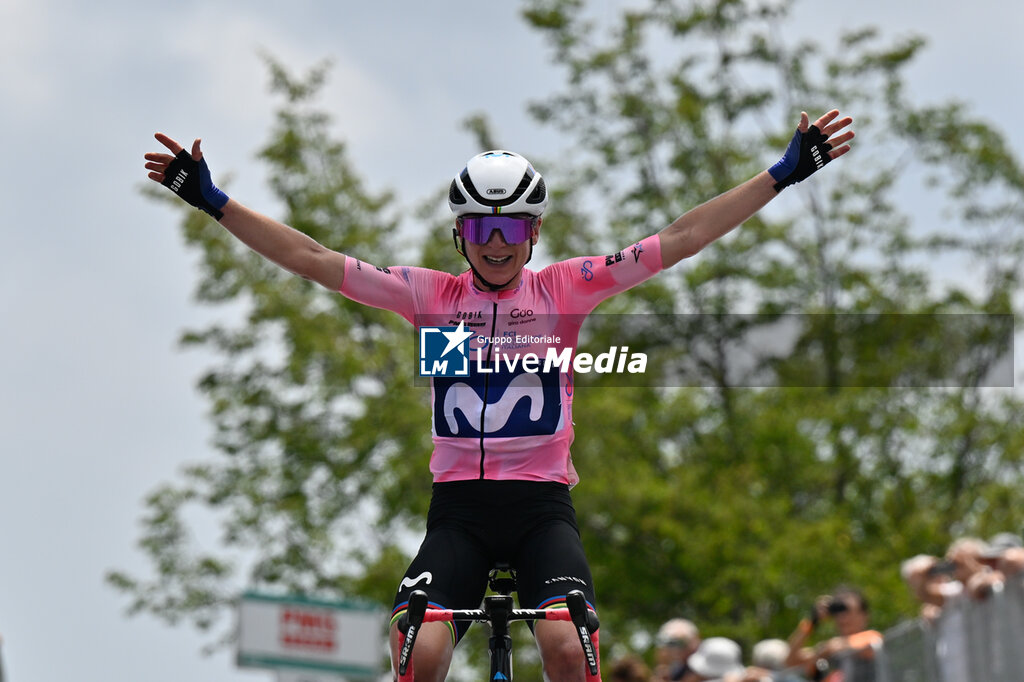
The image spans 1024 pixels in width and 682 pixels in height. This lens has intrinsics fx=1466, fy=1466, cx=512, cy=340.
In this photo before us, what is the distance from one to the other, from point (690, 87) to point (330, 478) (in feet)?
38.4

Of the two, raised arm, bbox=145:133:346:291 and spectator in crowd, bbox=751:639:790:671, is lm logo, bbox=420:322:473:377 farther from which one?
spectator in crowd, bbox=751:639:790:671

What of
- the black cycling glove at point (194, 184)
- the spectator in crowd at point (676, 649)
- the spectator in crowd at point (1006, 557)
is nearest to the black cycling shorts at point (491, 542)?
the black cycling glove at point (194, 184)

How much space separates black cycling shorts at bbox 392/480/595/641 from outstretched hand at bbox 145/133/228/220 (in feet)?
5.43

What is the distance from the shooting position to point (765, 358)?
30594 millimetres

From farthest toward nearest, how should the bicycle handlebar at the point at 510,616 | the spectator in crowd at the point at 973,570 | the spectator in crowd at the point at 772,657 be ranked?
A: the spectator in crowd at the point at 772,657 → the spectator in crowd at the point at 973,570 → the bicycle handlebar at the point at 510,616

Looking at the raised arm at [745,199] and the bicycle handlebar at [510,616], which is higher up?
the raised arm at [745,199]

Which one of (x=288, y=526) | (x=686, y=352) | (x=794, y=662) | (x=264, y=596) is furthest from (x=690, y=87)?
(x=794, y=662)

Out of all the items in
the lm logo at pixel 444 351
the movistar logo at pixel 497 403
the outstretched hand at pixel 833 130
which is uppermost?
the outstretched hand at pixel 833 130

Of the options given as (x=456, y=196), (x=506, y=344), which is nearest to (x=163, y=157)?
(x=456, y=196)

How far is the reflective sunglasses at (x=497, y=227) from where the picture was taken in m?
6.50

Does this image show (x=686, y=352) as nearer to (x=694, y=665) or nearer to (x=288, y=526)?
(x=288, y=526)

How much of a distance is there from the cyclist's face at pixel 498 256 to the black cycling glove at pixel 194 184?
1165 millimetres

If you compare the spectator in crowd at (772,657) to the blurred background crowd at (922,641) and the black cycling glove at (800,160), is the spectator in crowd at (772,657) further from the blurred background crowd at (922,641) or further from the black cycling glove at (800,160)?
the black cycling glove at (800,160)

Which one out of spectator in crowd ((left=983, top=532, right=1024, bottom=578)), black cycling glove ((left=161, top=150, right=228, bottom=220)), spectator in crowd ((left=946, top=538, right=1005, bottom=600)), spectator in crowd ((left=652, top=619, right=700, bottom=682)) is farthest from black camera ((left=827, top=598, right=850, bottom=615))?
black cycling glove ((left=161, top=150, right=228, bottom=220))
